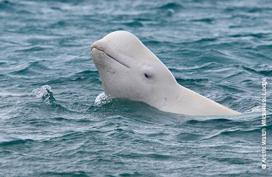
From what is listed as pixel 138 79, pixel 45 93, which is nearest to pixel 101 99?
pixel 138 79

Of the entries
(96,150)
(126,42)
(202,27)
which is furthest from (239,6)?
(96,150)

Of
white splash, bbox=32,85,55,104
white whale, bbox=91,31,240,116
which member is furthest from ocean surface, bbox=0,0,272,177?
white whale, bbox=91,31,240,116

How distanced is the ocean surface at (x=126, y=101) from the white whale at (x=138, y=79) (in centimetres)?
23

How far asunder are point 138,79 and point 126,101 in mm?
450

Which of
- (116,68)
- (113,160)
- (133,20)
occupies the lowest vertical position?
(113,160)

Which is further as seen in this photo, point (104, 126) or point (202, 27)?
point (202, 27)

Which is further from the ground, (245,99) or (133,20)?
(133,20)

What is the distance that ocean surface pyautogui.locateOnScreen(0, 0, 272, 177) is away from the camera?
11.0 metres

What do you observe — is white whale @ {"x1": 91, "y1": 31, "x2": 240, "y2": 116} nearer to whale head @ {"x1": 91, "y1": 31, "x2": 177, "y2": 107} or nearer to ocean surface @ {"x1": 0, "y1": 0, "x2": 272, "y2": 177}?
whale head @ {"x1": 91, "y1": 31, "x2": 177, "y2": 107}

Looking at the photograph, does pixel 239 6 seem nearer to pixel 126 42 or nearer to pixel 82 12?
pixel 82 12

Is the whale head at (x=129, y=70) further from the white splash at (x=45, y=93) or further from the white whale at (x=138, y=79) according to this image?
the white splash at (x=45, y=93)

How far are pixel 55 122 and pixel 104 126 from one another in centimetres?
91

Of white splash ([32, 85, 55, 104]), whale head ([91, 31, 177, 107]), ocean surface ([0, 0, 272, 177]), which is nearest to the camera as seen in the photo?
ocean surface ([0, 0, 272, 177])

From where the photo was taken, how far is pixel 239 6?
30.8m
